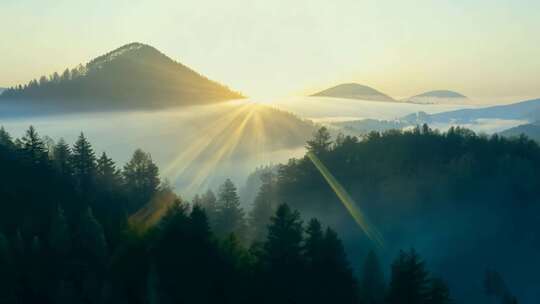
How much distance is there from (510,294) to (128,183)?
5151 cm

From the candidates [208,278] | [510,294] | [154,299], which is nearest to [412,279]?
[208,278]

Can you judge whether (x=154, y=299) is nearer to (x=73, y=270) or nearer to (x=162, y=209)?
(x=73, y=270)

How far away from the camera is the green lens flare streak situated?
88500 millimetres

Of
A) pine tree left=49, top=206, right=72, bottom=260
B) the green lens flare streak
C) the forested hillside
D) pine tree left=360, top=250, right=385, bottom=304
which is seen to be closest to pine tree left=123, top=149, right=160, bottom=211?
the forested hillside

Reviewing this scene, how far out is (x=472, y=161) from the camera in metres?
103

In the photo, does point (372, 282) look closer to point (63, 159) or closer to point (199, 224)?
point (199, 224)

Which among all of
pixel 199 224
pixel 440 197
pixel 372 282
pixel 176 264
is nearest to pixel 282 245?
pixel 199 224

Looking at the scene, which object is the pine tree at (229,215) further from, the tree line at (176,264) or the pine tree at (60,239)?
the pine tree at (60,239)

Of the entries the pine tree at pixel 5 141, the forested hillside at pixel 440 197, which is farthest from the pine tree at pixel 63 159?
the forested hillside at pixel 440 197

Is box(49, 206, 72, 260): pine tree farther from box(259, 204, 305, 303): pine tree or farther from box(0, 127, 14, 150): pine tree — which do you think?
box(0, 127, 14, 150): pine tree

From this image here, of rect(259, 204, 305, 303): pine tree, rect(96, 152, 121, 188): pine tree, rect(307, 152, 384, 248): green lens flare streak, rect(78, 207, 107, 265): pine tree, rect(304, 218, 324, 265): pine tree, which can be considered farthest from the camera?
rect(307, 152, 384, 248): green lens flare streak

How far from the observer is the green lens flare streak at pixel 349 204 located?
88500 millimetres

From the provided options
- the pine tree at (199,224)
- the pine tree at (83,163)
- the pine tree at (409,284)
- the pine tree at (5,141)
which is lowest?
the pine tree at (409,284)

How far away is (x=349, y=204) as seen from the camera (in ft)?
318
